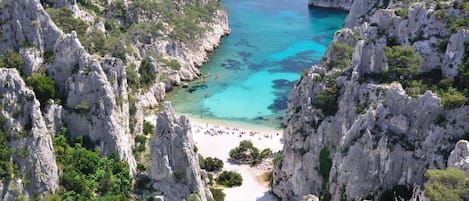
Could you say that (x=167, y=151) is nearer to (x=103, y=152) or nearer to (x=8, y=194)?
(x=103, y=152)

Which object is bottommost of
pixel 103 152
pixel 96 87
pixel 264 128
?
pixel 264 128

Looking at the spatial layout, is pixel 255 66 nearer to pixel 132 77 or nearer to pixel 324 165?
pixel 132 77

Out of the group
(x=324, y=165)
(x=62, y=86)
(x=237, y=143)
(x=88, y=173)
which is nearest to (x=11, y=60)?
(x=62, y=86)

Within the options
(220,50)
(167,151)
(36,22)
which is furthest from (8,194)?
(220,50)

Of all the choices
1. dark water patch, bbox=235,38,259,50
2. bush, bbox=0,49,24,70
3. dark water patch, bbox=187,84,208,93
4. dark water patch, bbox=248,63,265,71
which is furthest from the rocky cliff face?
dark water patch, bbox=235,38,259,50

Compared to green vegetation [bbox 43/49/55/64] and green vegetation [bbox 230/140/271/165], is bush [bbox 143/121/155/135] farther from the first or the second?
green vegetation [bbox 43/49/55/64]
